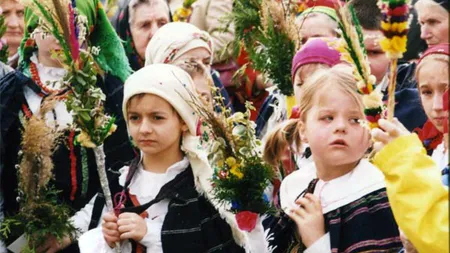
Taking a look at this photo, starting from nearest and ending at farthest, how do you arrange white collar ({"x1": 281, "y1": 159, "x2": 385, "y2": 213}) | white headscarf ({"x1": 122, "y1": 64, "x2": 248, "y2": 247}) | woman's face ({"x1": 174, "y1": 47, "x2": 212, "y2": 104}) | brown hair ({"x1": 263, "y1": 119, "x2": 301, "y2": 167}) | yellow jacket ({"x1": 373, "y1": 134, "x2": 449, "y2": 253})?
yellow jacket ({"x1": 373, "y1": 134, "x2": 449, "y2": 253}) → white collar ({"x1": 281, "y1": 159, "x2": 385, "y2": 213}) → white headscarf ({"x1": 122, "y1": 64, "x2": 248, "y2": 247}) → brown hair ({"x1": 263, "y1": 119, "x2": 301, "y2": 167}) → woman's face ({"x1": 174, "y1": 47, "x2": 212, "y2": 104})

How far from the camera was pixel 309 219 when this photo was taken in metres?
5.09

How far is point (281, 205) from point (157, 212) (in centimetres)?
72

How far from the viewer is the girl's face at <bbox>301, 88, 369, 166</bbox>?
5012 millimetres

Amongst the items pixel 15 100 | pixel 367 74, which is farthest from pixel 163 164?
pixel 367 74

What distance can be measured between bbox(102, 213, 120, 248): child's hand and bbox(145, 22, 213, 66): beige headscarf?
1.56 metres

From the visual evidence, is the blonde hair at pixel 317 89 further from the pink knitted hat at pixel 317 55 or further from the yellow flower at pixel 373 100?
the yellow flower at pixel 373 100

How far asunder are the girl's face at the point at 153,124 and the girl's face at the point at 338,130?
100 centimetres

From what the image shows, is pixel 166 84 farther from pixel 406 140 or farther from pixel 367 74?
pixel 406 140

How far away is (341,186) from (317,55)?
130cm

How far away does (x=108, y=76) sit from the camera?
23.5 feet

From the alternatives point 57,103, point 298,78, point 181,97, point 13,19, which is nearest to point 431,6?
point 298,78

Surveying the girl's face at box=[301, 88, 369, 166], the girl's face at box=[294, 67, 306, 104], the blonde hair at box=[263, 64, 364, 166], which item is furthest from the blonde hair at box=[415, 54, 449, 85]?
the girl's face at box=[294, 67, 306, 104]

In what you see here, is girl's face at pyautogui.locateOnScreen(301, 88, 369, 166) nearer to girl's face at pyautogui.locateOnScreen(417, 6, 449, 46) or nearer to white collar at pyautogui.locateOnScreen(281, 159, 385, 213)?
white collar at pyautogui.locateOnScreen(281, 159, 385, 213)

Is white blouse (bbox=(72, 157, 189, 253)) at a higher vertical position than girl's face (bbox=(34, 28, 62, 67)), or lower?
lower
